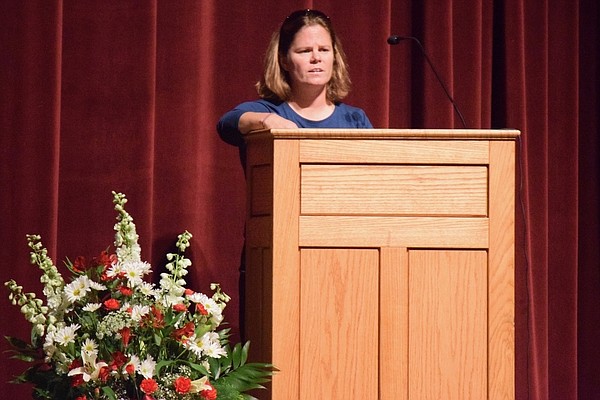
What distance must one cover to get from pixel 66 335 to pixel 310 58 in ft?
3.64

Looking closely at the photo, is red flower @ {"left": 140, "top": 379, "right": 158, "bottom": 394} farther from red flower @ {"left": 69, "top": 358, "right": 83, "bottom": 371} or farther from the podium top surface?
the podium top surface

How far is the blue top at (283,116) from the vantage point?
2.69 meters

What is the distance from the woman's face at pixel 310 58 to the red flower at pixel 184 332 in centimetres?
93

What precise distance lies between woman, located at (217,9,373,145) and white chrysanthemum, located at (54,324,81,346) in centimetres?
80

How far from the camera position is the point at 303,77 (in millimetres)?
2814

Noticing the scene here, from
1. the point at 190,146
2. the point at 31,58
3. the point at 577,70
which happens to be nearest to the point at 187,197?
the point at 190,146

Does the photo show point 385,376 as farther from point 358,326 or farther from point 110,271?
point 110,271

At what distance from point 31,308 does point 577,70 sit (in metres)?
2.52

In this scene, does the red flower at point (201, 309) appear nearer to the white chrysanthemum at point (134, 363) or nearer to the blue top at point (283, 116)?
the white chrysanthemum at point (134, 363)

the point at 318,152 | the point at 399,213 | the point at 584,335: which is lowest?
the point at 584,335

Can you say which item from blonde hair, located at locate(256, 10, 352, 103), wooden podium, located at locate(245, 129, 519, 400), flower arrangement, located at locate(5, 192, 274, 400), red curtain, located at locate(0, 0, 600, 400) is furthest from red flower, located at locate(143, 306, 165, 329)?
red curtain, located at locate(0, 0, 600, 400)

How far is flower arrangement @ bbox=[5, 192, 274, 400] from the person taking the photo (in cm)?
210

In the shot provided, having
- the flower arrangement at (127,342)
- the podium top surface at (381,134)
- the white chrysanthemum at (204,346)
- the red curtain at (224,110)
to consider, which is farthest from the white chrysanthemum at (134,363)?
the red curtain at (224,110)

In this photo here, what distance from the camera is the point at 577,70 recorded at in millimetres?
3939
